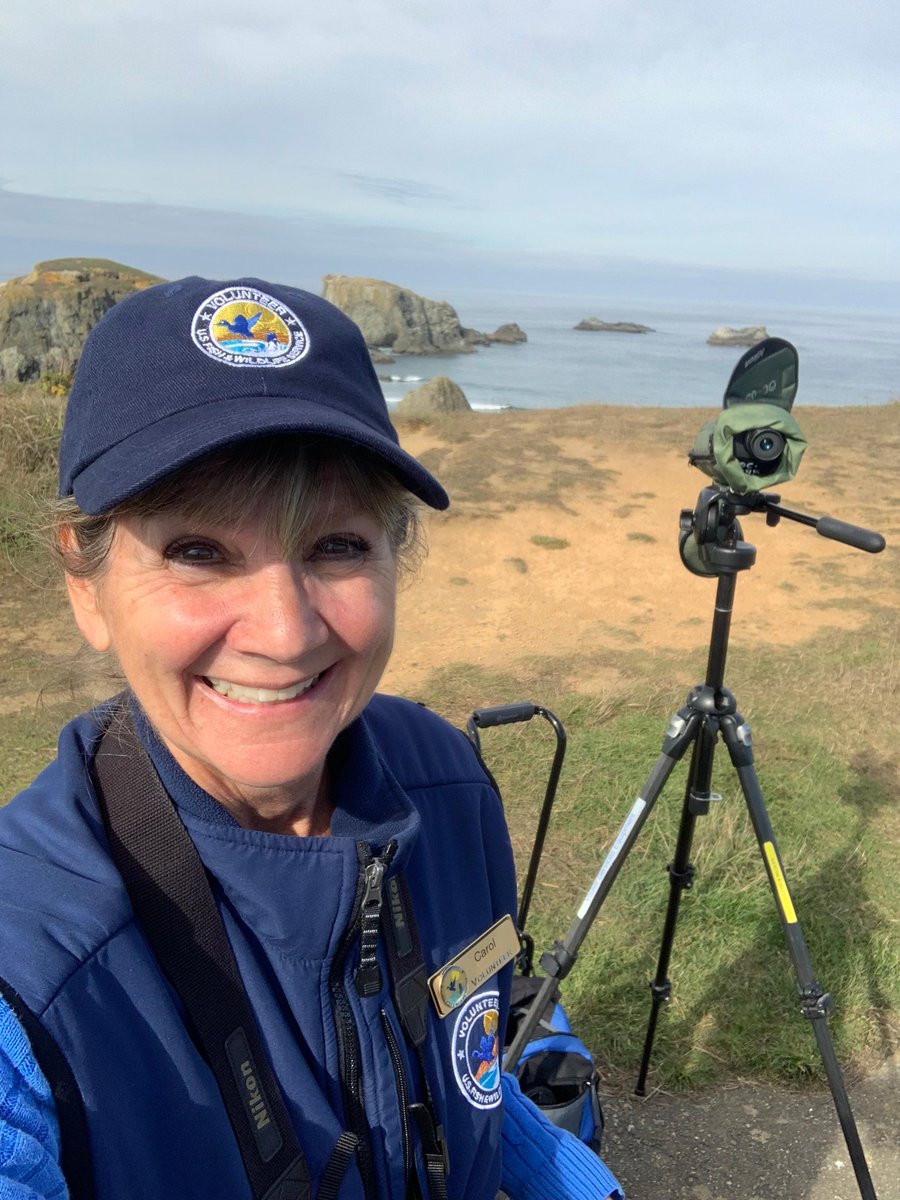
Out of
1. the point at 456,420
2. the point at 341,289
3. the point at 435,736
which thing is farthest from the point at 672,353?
the point at 435,736

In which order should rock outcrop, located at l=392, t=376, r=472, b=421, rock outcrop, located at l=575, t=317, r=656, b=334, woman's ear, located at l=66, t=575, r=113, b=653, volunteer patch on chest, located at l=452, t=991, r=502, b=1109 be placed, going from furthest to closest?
rock outcrop, located at l=575, t=317, r=656, b=334 → rock outcrop, located at l=392, t=376, r=472, b=421 → volunteer patch on chest, located at l=452, t=991, r=502, b=1109 → woman's ear, located at l=66, t=575, r=113, b=653

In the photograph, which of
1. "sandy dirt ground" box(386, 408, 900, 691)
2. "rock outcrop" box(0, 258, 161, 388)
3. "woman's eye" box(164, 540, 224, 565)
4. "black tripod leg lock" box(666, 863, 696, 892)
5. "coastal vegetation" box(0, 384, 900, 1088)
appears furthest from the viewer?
"rock outcrop" box(0, 258, 161, 388)

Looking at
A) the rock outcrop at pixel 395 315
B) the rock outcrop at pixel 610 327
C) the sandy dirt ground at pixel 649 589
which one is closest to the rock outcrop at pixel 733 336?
the rock outcrop at pixel 610 327

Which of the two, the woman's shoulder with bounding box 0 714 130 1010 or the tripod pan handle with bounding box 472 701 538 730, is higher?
the woman's shoulder with bounding box 0 714 130 1010

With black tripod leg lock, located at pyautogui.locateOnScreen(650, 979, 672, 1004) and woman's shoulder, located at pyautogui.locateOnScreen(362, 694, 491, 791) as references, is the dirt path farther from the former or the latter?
woman's shoulder, located at pyautogui.locateOnScreen(362, 694, 491, 791)

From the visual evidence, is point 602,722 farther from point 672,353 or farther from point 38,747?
point 672,353

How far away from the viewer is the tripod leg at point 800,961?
2271 mm

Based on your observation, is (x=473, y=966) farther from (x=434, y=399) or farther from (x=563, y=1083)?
(x=434, y=399)

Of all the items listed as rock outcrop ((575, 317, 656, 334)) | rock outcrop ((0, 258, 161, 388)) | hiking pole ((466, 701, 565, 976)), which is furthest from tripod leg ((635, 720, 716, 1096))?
rock outcrop ((575, 317, 656, 334))

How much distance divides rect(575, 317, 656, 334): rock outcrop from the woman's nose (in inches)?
2792

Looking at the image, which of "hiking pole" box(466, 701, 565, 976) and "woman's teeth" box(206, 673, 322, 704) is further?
"hiking pole" box(466, 701, 565, 976)

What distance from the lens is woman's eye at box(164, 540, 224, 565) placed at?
3.52 feet

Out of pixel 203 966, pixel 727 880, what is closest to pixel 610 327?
pixel 727 880

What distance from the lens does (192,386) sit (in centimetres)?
100
